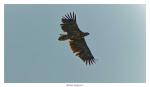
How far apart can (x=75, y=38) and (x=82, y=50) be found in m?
0.32

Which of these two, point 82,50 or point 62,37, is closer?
point 62,37

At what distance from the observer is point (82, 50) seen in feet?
24.5

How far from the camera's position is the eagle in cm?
701

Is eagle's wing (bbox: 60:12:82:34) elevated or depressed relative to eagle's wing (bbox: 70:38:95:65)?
elevated

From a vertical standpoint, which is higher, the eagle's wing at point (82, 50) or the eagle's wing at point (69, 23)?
the eagle's wing at point (69, 23)

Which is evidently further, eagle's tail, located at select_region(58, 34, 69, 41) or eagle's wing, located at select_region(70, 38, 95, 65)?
eagle's wing, located at select_region(70, 38, 95, 65)

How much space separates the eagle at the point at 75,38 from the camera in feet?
23.0

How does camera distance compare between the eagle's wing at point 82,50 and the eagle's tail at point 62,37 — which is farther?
the eagle's wing at point 82,50
